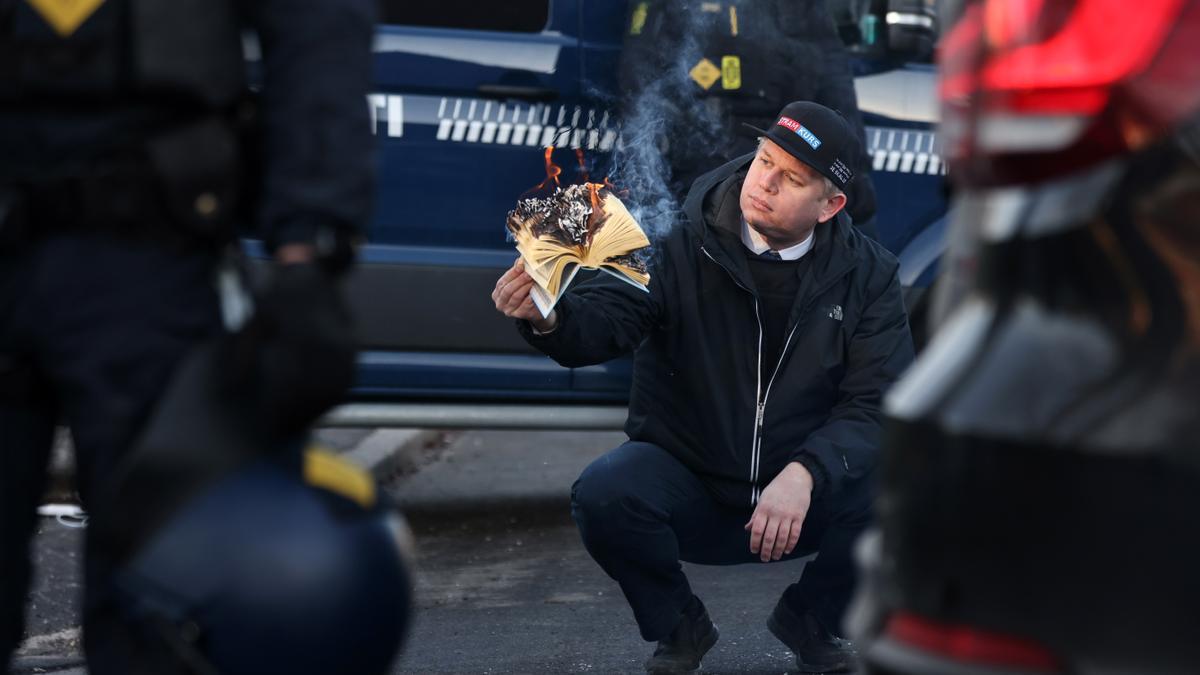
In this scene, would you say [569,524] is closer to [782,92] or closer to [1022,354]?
[782,92]

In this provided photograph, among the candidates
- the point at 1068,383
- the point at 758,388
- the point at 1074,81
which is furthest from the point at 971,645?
the point at 758,388

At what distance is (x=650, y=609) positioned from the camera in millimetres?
3979

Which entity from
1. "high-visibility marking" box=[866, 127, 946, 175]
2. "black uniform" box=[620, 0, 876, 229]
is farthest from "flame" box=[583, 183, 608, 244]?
"high-visibility marking" box=[866, 127, 946, 175]

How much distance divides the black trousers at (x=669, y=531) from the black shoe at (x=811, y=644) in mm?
32

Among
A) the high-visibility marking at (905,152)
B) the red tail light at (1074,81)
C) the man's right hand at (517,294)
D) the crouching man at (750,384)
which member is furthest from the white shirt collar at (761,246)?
the red tail light at (1074,81)

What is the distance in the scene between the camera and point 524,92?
532 centimetres

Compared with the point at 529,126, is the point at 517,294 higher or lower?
higher

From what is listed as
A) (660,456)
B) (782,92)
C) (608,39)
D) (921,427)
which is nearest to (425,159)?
(608,39)

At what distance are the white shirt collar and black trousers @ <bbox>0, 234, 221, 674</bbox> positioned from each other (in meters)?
2.13

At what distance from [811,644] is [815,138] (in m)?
1.14

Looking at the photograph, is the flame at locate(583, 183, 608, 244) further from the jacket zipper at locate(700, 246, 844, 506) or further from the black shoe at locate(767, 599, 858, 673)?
the black shoe at locate(767, 599, 858, 673)

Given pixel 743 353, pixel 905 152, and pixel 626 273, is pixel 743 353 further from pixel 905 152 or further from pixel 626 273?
pixel 905 152

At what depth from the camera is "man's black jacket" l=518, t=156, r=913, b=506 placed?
4070mm

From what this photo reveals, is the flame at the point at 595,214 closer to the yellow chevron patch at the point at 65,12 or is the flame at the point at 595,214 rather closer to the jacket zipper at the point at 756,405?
the jacket zipper at the point at 756,405
